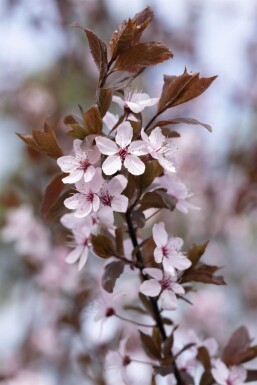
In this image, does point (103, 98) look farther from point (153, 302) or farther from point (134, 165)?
point (153, 302)

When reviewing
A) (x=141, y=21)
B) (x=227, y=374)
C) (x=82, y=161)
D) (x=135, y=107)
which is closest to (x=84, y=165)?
(x=82, y=161)

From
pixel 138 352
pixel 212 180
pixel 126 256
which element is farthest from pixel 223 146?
pixel 126 256

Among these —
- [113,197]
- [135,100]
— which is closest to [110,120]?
[135,100]

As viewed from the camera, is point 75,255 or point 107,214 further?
point 75,255

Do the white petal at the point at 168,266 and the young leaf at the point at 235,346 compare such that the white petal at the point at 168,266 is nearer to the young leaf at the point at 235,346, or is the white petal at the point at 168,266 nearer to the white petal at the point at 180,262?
the white petal at the point at 180,262

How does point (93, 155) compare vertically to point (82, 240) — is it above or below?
above

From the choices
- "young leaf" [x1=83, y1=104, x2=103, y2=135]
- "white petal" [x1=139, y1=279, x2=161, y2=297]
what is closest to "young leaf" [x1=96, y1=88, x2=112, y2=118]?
"young leaf" [x1=83, y1=104, x2=103, y2=135]
